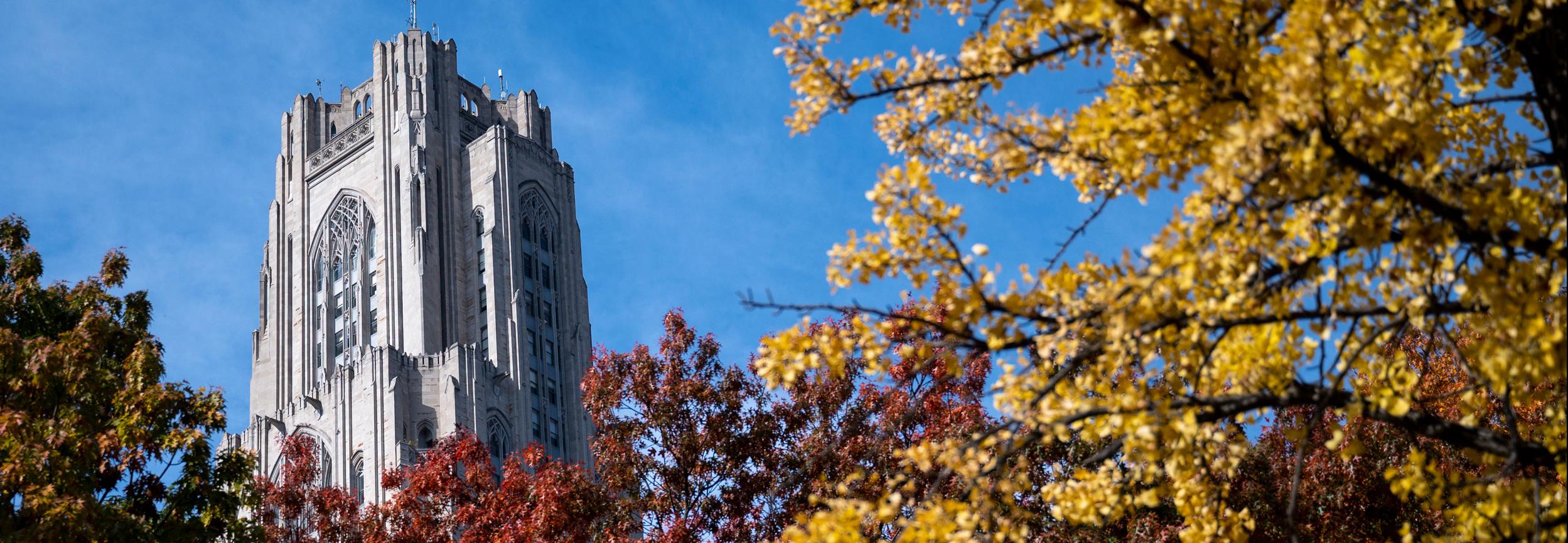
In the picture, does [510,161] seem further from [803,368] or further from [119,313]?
[803,368]

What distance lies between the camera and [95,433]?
1623 centimetres

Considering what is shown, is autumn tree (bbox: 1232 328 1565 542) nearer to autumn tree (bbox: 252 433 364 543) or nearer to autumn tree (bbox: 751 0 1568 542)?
autumn tree (bbox: 751 0 1568 542)

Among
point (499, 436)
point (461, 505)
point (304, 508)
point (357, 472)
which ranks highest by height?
point (499, 436)

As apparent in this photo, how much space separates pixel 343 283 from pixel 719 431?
58.1 m

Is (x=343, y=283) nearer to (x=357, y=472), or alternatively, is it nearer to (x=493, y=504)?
(x=357, y=472)

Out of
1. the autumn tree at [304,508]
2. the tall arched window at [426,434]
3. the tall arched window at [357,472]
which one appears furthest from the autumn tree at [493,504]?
the tall arched window at [426,434]

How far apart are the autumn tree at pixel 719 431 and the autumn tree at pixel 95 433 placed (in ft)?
14.7

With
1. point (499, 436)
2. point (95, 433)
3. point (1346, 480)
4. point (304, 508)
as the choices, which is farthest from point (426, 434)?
point (1346, 480)

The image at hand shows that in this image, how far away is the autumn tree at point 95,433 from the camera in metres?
15.1

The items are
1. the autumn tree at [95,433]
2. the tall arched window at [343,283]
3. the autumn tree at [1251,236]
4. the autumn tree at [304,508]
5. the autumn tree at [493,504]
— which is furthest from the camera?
the tall arched window at [343,283]

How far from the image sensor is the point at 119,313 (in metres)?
18.5

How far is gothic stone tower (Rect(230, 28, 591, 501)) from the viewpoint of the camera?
66.4 metres

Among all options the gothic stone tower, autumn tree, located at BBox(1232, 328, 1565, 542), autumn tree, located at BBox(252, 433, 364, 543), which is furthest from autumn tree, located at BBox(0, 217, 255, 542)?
the gothic stone tower

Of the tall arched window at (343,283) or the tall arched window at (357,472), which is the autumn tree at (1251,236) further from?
the tall arched window at (343,283)
